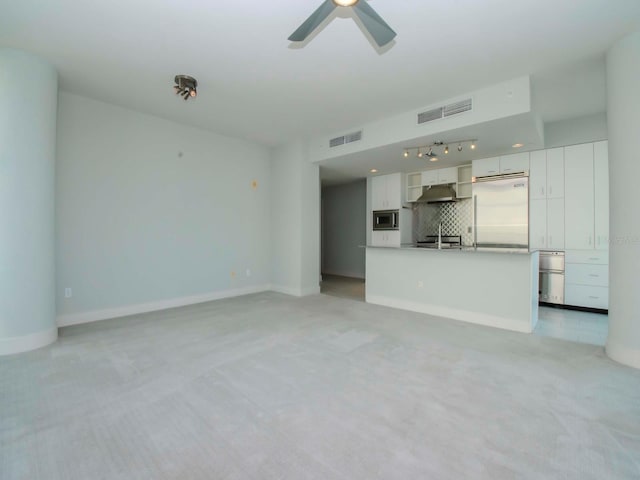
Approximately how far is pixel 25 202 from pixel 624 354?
5.76m

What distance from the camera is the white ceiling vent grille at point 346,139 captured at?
4.83 meters

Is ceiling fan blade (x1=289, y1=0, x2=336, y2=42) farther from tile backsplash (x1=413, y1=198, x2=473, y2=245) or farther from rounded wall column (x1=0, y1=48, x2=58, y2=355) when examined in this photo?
tile backsplash (x1=413, y1=198, x2=473, y2=245)

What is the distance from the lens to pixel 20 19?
8.14 feet

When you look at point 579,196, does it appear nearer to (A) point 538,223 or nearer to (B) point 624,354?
(A) point 538,223

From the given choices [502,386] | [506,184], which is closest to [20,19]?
[502,386]

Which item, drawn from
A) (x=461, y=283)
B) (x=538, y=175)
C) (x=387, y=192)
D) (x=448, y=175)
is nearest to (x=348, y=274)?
(x=387, y=192)

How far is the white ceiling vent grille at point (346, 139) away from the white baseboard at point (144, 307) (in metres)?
3.08

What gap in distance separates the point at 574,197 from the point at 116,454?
19.8 feet

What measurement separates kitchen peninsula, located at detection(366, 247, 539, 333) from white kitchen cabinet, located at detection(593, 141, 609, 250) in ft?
4.52

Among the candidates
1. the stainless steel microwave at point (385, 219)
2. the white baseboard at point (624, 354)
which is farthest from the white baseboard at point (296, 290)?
the white baseboard at point (624, 354)

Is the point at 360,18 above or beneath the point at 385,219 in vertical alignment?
above

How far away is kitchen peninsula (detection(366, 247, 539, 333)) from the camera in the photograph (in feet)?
11.6

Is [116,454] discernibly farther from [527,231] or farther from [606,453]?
[527,231]

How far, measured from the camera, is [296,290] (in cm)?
555
